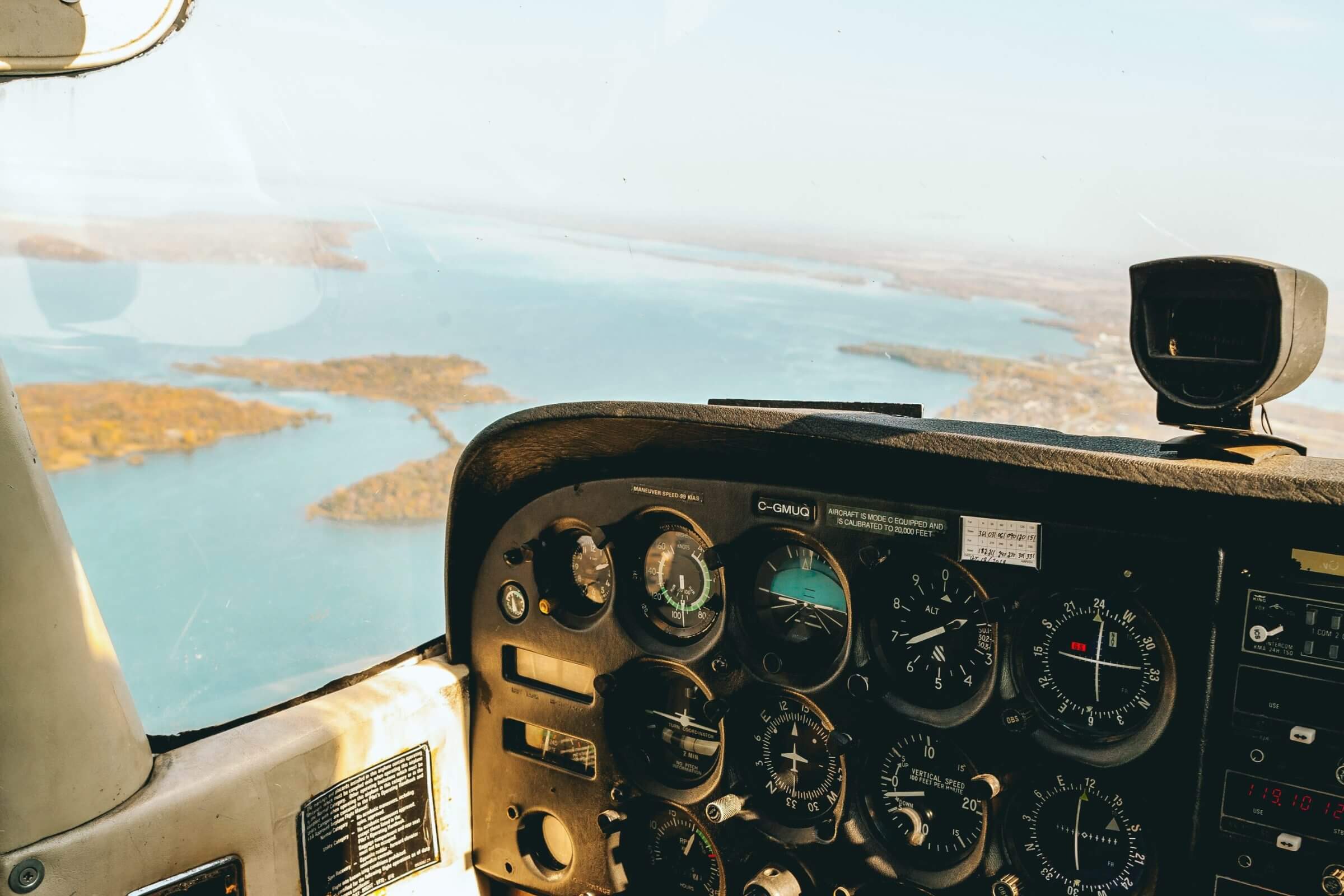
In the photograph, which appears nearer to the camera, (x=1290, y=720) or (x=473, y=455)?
(x=1290, y=720)

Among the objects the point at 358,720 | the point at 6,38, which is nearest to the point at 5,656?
the point at 358,720

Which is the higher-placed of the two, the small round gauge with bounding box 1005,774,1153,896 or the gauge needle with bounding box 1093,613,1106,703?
the gauge needle with bounding box 1093,613,1106,703

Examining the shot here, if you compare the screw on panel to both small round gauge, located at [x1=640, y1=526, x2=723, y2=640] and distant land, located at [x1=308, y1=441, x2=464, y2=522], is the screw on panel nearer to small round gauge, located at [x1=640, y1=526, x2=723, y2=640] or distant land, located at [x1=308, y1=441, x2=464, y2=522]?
distant land, located at [x1=308, y1=441, x2=464, y2=522]

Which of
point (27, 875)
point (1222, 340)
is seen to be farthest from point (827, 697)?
point (27, 875)

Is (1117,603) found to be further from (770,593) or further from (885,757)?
(770,593)

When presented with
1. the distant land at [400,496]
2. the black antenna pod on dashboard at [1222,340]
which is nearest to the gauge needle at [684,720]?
the distant land at [400,496]

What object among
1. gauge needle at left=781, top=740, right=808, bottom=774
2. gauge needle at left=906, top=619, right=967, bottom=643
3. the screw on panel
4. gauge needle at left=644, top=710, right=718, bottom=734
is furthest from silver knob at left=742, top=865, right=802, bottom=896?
the screw on panel
